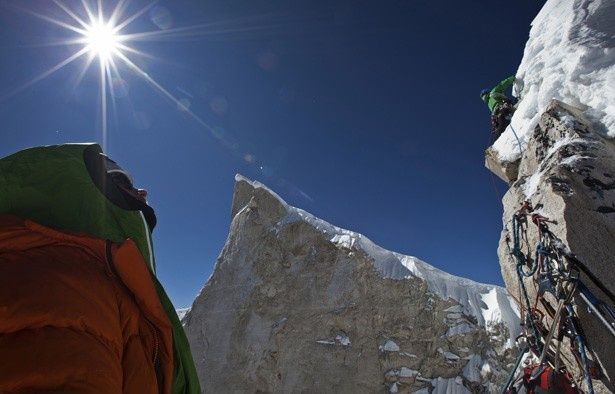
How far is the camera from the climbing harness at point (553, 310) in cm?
335

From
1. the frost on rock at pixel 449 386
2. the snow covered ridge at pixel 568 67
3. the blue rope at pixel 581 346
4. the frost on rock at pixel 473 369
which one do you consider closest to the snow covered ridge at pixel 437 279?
the frost on rock at pixel 473 369

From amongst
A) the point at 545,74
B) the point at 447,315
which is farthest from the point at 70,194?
the point at 447,315

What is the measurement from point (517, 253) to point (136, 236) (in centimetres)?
473

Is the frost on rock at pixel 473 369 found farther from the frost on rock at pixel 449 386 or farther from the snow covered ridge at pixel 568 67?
the snow covered ridge at pixel 568 67

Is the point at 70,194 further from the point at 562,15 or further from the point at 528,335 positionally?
the point at 562,15

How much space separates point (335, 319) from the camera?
1212 centimetres

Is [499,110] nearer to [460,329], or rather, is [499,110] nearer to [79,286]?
[460,329]

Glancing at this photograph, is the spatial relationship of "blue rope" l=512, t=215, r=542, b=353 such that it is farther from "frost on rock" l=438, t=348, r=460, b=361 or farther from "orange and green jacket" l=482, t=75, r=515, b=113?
"frost on rock" l=438, t=348, r=460, b=361

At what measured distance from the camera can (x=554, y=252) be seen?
12.9ft

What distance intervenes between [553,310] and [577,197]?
1.37m

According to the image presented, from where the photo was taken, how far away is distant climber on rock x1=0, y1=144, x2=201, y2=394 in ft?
2.85

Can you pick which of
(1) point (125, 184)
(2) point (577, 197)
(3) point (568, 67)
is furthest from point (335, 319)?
(1) point (125, 184)

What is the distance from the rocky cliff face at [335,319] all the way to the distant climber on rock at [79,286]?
10931 millimetres

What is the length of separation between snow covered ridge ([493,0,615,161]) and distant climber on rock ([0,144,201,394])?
5.64m
